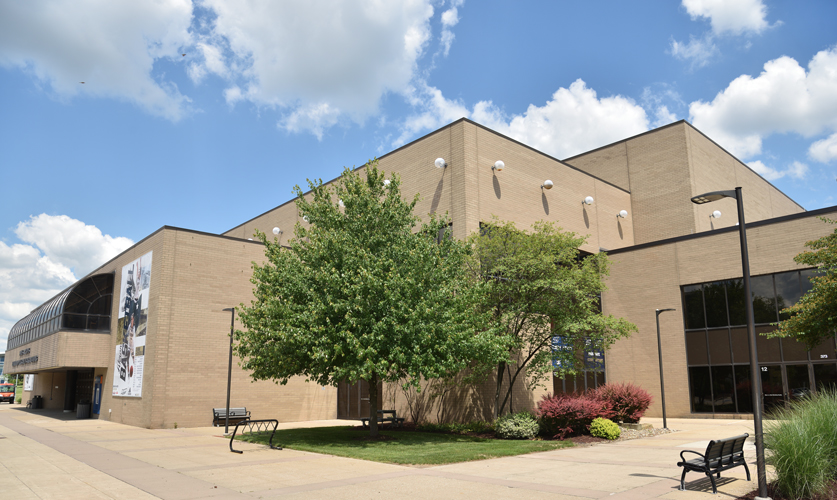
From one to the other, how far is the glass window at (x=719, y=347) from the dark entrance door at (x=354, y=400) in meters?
16.0

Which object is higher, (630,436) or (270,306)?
(270,306)

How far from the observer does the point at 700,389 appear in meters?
27.6

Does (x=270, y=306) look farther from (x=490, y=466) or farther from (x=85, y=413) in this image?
(x=85, y=413)

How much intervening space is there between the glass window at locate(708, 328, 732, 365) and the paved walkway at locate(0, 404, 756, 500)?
30.2ft

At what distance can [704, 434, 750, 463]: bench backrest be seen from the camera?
398 inches

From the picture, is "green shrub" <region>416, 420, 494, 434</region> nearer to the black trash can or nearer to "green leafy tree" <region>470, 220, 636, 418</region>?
"green leafy tree" <region>470, 220, 636, 418</region>

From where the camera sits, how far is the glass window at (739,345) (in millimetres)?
26375

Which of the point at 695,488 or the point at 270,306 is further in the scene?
the point at 270,306

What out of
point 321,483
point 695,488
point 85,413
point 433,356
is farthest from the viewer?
point 85,413

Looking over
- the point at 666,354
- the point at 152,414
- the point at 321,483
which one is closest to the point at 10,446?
the point at 152,414

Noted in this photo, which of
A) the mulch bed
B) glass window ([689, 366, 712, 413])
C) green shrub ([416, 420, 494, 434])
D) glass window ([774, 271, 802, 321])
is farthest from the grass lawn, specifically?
glass window ([774, 271, 802, 321])

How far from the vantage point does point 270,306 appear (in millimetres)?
19156

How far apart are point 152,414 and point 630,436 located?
797 inches

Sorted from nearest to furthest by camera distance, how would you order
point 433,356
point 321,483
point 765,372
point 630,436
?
1. point 321,483
2. point 433,356
3. point 630,436
4. point 765,372
